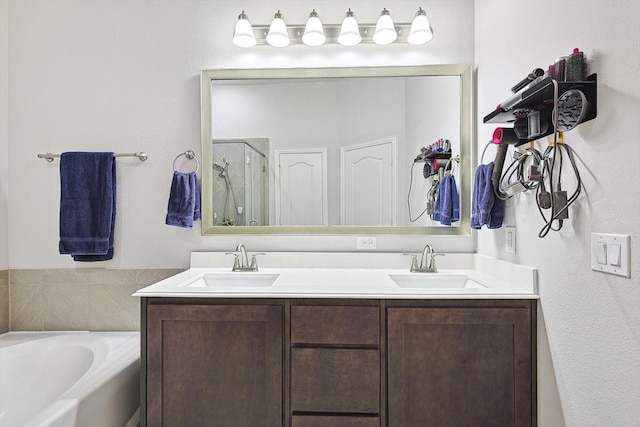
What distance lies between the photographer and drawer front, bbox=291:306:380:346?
1.47 meters

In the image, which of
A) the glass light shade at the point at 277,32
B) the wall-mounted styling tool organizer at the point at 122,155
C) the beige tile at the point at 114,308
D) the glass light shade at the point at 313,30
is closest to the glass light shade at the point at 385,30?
the glass light shade at the point at 313,30

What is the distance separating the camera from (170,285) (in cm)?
164

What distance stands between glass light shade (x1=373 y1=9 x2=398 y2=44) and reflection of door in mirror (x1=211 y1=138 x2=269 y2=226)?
0.83 m

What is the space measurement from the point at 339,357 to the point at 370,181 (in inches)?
38.0

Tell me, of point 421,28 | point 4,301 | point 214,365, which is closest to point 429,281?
point 214,365

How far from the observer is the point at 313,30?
1.98m

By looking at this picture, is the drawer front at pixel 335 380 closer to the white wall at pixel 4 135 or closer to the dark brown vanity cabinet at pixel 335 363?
the dark brown vanity cabinet at pixel 335 363

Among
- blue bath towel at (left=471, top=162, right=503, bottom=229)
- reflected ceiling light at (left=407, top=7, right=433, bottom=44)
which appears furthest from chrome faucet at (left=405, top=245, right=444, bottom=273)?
reflected ceiling light at (left=407, top=7, right=433, bottom=44)

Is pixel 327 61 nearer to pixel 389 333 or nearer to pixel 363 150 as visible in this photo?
pixel 363 150

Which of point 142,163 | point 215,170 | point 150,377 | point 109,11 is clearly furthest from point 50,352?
point 109,11

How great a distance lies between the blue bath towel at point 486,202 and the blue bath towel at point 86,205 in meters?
1.89

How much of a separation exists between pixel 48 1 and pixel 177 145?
1.10m

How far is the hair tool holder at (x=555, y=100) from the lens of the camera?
109 centimetres

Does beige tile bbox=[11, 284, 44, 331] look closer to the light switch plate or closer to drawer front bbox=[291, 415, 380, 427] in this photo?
drawer front bbox=[291, 415, 380, 427]
